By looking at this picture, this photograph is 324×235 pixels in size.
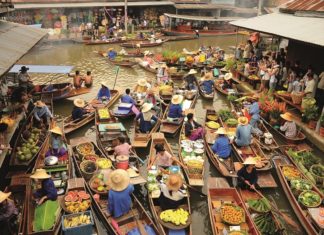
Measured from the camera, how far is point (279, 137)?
42.5ft

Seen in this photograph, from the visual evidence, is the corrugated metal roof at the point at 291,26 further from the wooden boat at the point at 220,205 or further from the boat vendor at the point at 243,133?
the wooden boat at the point at 220,205

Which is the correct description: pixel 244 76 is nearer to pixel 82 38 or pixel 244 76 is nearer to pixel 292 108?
pixel 292 108

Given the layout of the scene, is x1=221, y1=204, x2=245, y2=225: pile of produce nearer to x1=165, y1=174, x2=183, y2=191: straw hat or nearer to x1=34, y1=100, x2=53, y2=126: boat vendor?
x1=165, y1=174, x2=183, y2=191: straw hat

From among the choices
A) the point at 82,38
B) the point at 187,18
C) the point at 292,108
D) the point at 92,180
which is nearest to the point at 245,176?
the point at 92,180

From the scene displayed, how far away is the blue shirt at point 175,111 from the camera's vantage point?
13570 millimetres

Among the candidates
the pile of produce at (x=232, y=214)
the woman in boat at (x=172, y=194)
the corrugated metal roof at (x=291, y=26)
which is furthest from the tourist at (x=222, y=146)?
the corrugated metal roof at (x=291, y=26)

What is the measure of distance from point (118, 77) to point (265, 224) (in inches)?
633

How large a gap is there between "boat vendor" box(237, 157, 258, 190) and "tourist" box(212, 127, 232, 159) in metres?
1.43

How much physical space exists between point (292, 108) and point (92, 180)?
394 inches

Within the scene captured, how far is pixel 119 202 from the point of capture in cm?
787

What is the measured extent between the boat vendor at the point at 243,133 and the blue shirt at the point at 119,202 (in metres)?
5.03

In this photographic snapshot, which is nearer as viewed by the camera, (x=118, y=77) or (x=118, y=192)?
(x=118, y=192)

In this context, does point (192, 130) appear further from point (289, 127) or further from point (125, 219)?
point (125, 219)

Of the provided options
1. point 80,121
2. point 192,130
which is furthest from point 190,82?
point 80,121
